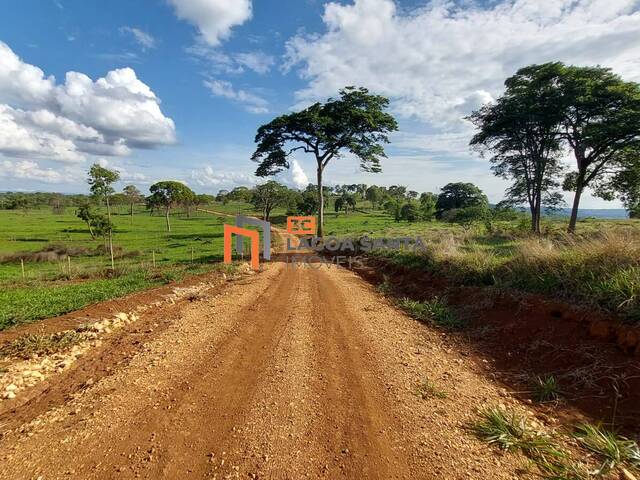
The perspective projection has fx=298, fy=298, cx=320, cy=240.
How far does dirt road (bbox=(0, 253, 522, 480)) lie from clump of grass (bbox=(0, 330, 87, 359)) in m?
0.57

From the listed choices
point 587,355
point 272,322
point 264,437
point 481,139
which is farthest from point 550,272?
point 481,139

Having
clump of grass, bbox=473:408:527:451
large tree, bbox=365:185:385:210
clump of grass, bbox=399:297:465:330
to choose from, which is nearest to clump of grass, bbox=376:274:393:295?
clump of grass, bbox=399:297:465:330

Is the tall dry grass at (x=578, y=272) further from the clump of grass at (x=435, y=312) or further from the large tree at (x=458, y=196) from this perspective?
the large tree at (x=458, y=196)

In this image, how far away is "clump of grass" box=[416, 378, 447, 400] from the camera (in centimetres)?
387

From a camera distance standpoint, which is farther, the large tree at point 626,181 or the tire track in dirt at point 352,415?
the large tree at point 626,181

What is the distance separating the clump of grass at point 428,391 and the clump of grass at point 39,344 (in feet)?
19.0

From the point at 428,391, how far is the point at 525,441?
3.75 feet

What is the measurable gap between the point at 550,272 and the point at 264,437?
260 inches

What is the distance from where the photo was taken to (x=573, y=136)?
18531mm

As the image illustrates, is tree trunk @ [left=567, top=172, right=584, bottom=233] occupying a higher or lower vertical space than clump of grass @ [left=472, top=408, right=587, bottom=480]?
higher

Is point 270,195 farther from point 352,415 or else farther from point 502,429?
point 502,429

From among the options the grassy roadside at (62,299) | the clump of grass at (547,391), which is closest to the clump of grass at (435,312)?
the clump of grass at (547,391)

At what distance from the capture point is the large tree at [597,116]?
1553cm

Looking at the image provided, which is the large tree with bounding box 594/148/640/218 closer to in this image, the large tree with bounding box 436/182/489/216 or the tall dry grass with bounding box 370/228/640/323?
the tall dry grass with bounding box 370/228/640/323
